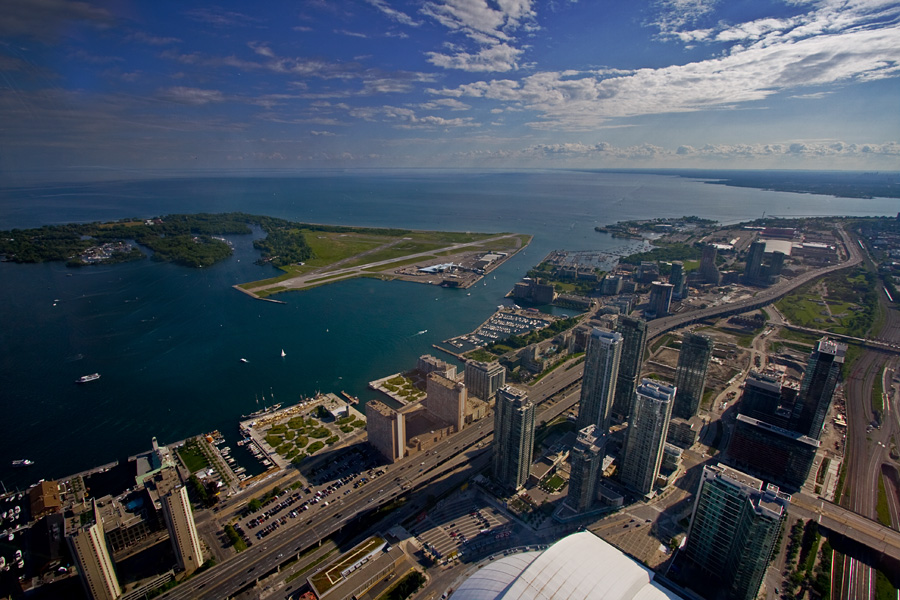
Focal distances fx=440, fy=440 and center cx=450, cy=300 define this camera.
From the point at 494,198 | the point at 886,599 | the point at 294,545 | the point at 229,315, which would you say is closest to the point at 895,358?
the point at 886,599

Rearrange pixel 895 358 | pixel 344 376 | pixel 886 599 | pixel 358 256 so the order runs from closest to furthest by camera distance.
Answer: pixel 886 599, pixel 344 376, pixel 895 358, pixel 358 256

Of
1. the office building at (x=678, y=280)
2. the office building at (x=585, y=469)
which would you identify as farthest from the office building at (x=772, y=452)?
the office building at (x=678, y=280)

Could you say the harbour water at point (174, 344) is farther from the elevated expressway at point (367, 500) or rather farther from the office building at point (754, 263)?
the office building at point (754, 263)

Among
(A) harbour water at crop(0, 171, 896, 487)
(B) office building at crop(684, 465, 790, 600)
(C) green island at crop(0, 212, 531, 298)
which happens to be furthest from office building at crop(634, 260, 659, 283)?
(B) office building at crop(684, 465, 790, 600)

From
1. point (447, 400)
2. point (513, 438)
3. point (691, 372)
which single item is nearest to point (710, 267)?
point (691, 372)

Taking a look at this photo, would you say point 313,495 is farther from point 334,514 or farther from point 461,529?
point 461,529

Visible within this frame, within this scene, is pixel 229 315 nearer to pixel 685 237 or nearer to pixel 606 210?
pixel 685 237

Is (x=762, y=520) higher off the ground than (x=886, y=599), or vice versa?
(x=762, y=520)
